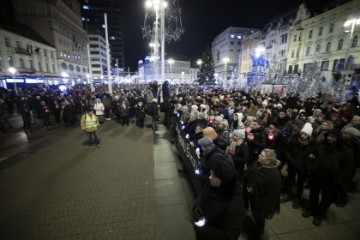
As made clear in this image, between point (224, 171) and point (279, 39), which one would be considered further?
point (279, 39)

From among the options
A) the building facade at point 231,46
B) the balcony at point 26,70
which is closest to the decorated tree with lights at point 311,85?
the balcony at point 26,70

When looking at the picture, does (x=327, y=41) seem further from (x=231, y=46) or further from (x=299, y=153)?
(x=231, y=46)

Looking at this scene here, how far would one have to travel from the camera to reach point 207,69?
4616 cm

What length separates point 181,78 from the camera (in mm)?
109938

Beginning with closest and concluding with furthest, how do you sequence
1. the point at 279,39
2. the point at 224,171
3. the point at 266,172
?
the point at 224,171, the point at 266,172, the point at 279,39

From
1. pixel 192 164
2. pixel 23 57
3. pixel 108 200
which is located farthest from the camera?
pixel 23 57


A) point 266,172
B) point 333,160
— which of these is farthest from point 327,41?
point 266,172

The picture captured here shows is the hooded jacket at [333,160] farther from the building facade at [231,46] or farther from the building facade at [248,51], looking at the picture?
the building facade at [231,46]

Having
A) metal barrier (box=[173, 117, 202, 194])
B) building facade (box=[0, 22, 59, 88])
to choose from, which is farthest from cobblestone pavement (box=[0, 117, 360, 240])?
building facade (box=[0, 22, 59, 88])

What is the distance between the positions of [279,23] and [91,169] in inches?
1918

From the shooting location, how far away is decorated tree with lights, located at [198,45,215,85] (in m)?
46.1

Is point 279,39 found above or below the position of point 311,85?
above

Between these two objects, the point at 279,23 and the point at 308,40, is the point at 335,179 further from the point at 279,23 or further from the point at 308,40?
the point at 279,23

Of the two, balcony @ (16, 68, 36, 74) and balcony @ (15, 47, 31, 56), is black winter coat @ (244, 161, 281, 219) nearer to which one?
balcony @ (16, 68, 36, 74)
